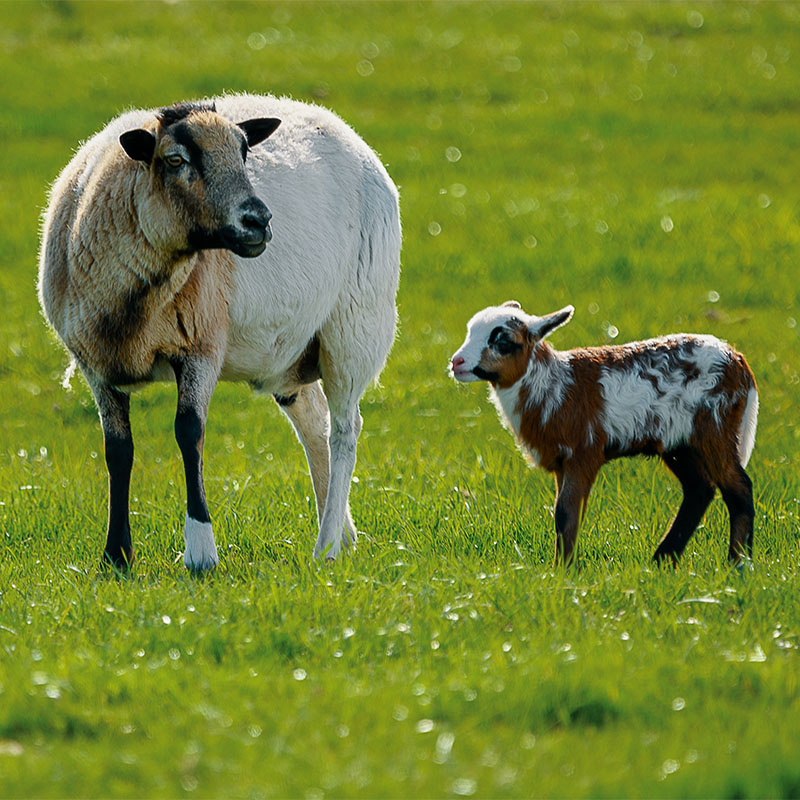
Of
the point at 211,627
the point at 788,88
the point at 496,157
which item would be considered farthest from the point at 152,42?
the point at 211,627

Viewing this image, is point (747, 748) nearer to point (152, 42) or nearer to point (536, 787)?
point (536, 787)

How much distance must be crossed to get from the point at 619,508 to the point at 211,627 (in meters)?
3.08

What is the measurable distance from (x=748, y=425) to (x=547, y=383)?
43.4 inches

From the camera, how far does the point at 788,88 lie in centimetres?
2266

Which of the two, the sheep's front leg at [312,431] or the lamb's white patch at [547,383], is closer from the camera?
the lamb's white patch at [547,383]

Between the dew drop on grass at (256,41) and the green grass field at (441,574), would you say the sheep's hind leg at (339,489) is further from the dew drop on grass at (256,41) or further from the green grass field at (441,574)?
the dew drop on grass at (256,41)

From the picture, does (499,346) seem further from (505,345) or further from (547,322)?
(547,322)

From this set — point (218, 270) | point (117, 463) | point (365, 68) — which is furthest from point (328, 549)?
point (365, 68)

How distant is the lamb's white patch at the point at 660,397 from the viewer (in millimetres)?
6352

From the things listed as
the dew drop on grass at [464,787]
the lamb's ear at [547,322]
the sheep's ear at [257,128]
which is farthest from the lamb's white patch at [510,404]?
the dew drop on grass at [464,787]

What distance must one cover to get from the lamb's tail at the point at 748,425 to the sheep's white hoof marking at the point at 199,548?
2.76m

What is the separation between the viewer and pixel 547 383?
6.40 metres

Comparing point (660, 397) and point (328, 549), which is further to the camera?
point (328, 549)

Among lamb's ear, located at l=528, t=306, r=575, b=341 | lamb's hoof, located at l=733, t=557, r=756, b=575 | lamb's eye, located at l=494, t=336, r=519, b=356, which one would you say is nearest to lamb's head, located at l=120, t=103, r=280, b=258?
lamb's eye, located at l=494, t=336, r=519, b=356
